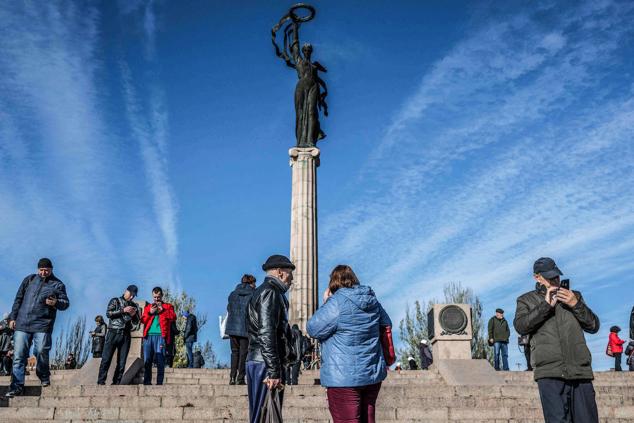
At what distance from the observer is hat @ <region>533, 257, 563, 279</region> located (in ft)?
15.7

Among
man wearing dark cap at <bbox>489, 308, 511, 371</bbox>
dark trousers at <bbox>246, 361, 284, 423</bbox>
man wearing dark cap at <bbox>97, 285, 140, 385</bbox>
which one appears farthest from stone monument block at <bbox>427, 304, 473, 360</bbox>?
dark trousers at <bbox>246, 361, 284, 423</bbox>

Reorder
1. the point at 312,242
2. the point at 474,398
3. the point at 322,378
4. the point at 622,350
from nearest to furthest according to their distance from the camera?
the point at 322,378 < the point at 474,398 < the point at 622,350 < the point at 312,242

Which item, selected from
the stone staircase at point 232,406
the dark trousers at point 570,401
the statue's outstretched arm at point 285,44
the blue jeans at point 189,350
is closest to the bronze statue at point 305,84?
the statue's outstretched arm at point 285,44

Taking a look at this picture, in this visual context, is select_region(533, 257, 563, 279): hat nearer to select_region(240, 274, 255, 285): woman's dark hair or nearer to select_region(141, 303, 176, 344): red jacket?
select_region(240, 274, 255, 285): woman's dark hair

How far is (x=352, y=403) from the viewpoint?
4.47 m

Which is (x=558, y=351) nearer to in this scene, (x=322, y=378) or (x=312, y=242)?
(x=322, y=378)

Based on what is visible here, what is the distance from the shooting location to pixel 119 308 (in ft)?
33.4

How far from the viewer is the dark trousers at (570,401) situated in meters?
4.51

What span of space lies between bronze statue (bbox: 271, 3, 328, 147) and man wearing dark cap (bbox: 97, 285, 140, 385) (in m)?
10.7

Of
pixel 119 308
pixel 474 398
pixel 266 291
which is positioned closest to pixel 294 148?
pixel 119 308

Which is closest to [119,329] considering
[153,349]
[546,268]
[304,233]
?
[153,349]

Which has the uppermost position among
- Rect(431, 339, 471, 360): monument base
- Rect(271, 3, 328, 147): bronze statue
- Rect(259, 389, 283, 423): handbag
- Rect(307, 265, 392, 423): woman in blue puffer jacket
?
Rect(271, 3, 328, 147): bronze statue

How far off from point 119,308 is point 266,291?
19.6ft

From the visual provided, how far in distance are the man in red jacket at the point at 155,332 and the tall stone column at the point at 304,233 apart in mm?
6677
